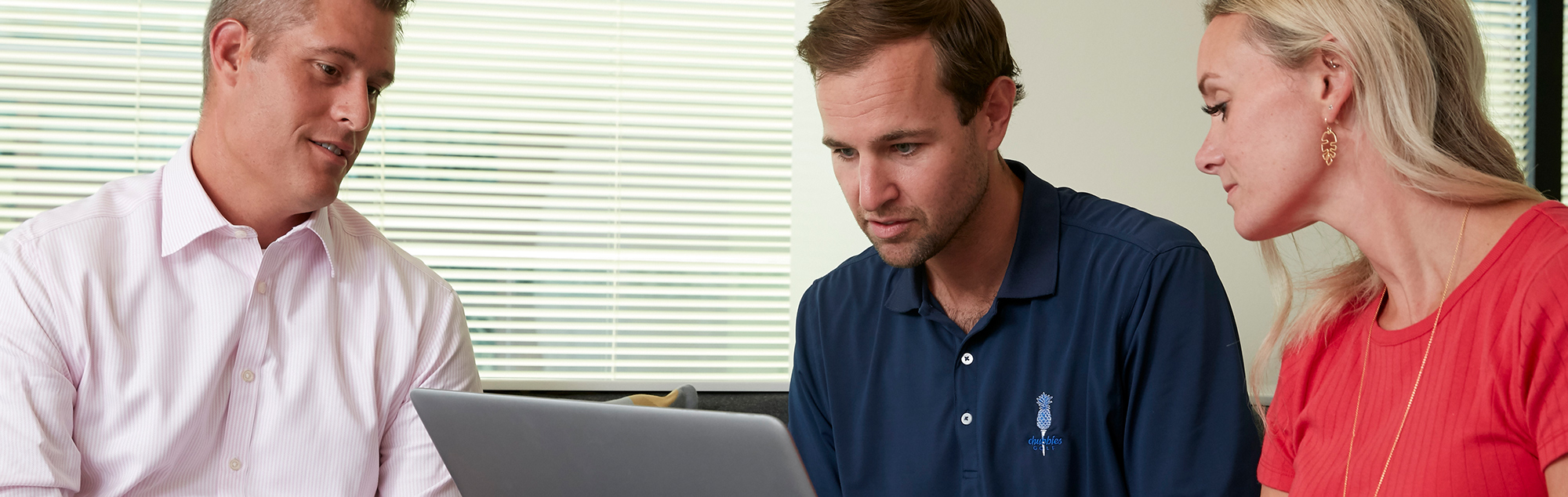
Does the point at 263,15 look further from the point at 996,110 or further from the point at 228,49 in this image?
the point at 996,110

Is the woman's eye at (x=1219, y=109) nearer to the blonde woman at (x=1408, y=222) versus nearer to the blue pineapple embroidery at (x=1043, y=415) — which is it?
the blonde woman at (x=1408, y=222)

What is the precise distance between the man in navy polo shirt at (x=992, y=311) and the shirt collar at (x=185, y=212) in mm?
802

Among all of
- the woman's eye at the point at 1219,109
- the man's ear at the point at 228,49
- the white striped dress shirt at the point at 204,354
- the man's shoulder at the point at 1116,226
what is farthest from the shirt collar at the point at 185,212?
the woman's eye at the point at 1219,109

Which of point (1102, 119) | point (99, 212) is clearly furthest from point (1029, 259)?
point (1102, 119)

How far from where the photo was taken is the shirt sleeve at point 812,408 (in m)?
1.51

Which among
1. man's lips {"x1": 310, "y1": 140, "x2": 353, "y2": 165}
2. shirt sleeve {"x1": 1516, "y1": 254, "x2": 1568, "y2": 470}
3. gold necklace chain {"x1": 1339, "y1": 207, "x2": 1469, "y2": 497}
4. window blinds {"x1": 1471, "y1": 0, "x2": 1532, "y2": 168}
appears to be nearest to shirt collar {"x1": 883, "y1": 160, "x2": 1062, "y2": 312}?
gold necklace chain {"x1": 1339, "y1": 207, "x2": 1469, "y2": 497}

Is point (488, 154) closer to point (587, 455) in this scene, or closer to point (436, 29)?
point (436, 29)

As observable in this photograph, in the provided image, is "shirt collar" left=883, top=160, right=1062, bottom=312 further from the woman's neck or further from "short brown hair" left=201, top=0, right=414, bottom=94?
"short brown hair" left=201, top=0, right=414, bottom=94

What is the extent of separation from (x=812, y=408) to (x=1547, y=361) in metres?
0.95

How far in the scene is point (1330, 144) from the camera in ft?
3.25

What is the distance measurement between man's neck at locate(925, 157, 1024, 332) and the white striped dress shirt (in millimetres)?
757

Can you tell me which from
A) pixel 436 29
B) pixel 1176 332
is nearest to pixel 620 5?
pixel 436 29

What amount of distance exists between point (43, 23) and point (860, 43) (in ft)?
7.85

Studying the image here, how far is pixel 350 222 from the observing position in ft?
4.89
